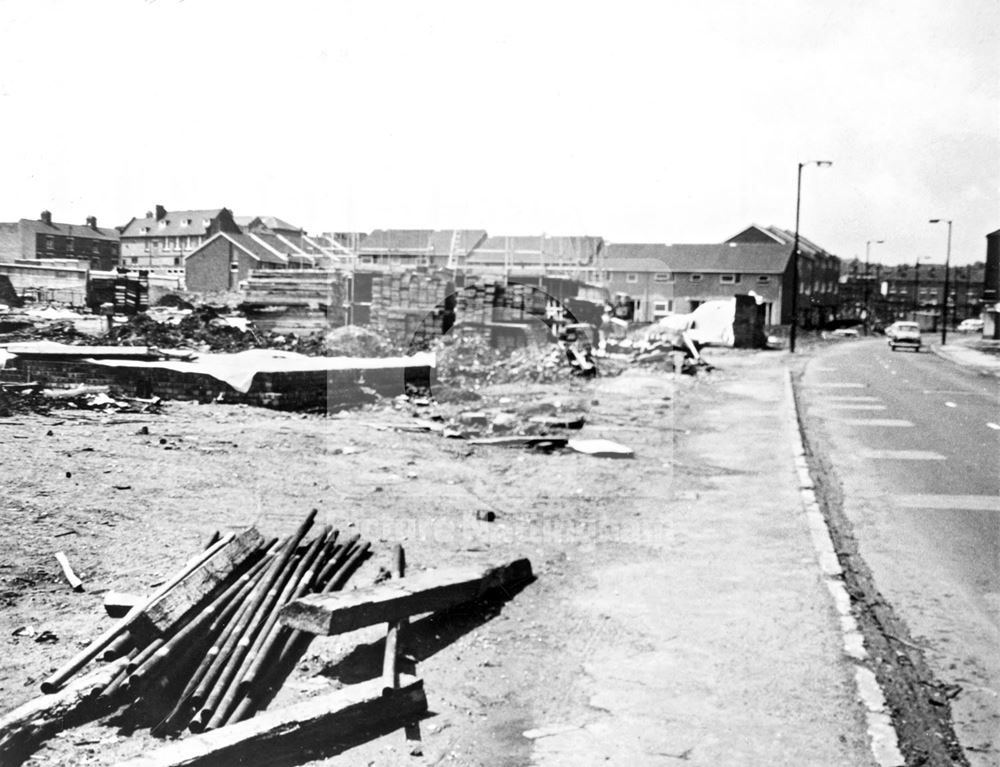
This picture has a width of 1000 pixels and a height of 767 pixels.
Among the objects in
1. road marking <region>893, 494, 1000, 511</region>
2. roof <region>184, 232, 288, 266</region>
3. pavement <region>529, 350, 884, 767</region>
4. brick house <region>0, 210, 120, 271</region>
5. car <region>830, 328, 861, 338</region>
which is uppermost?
roof <region>184, 232, 288, 266</region>

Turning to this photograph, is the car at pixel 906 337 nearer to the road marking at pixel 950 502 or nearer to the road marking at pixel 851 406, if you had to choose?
the road marking at pixel 851 406

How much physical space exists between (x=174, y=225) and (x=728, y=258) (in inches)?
1802

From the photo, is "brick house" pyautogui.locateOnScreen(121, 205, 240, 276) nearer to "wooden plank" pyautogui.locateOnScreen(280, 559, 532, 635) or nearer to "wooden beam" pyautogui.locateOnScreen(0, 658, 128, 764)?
"wooden plank" pyautogui.locateOnScreen(280, 559, 532, 635)

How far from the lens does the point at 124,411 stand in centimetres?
1220

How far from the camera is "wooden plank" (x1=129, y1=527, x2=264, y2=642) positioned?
500 centimetres

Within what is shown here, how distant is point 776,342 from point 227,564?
2178 inches

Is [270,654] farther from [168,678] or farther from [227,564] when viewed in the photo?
[227,564]

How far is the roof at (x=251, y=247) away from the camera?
52.1 m

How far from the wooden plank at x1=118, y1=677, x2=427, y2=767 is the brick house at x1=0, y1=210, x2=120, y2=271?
76.3 ft

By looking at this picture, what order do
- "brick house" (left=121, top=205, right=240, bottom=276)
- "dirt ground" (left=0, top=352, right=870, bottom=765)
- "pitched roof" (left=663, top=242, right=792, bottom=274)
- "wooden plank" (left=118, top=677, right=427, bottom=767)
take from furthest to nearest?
"pitched roof" (left=663, top=242, right=792, bottom=274), "brick house" (left=121, top=205, right=240, bottom=276), "dirt ground" (left=0, top=352, right=870, bottom=765), "wooden plank" (left=118, top=677, right=427, bottom=767)

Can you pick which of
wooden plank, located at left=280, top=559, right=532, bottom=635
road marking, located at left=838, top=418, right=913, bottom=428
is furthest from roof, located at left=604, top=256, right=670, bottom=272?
wooden plank, located at left=280, top=559, right=532, bottom=635

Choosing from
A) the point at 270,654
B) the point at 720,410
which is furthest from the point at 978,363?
the point at 270,654

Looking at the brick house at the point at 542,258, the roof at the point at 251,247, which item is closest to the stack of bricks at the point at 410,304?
the brick house at the point at 542,258

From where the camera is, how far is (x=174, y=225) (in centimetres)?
5684
